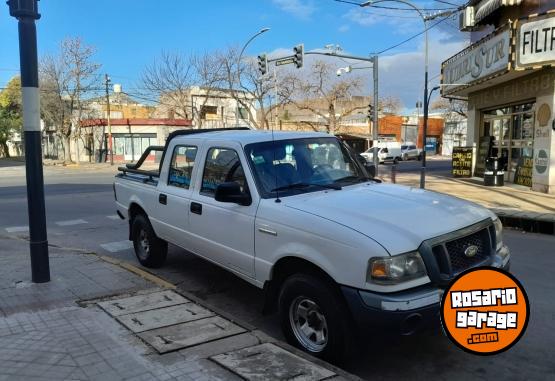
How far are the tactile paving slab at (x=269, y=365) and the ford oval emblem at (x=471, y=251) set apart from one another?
1.35 m

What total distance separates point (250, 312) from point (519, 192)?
43.6 feet

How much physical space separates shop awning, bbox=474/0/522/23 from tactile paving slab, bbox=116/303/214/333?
1710 centimetres

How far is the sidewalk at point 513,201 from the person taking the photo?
31.6ft

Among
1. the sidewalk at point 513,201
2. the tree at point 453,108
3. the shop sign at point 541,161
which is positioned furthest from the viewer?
the tree at point 453,108

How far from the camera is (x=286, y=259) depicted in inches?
160

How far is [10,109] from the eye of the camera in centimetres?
5916

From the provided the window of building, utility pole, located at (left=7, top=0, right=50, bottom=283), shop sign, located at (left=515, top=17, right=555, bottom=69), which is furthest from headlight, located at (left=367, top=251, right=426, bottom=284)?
the window of building

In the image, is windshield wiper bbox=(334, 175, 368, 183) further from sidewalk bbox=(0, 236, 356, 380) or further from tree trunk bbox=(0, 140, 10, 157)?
tree trunk bbox=(0, 140, 10, 157)

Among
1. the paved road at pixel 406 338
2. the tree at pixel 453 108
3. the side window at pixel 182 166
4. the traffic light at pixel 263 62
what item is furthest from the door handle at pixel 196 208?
the tree at pixel 453 108

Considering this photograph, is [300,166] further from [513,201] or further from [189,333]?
[513,201]

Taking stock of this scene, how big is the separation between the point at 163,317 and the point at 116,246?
4380 millimetres

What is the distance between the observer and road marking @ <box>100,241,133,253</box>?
8309 millimetres

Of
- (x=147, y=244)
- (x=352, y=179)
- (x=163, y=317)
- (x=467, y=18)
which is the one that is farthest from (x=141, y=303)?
(x=467, y=18)

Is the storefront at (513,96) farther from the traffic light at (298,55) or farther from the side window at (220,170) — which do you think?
the side window at (220,170)
